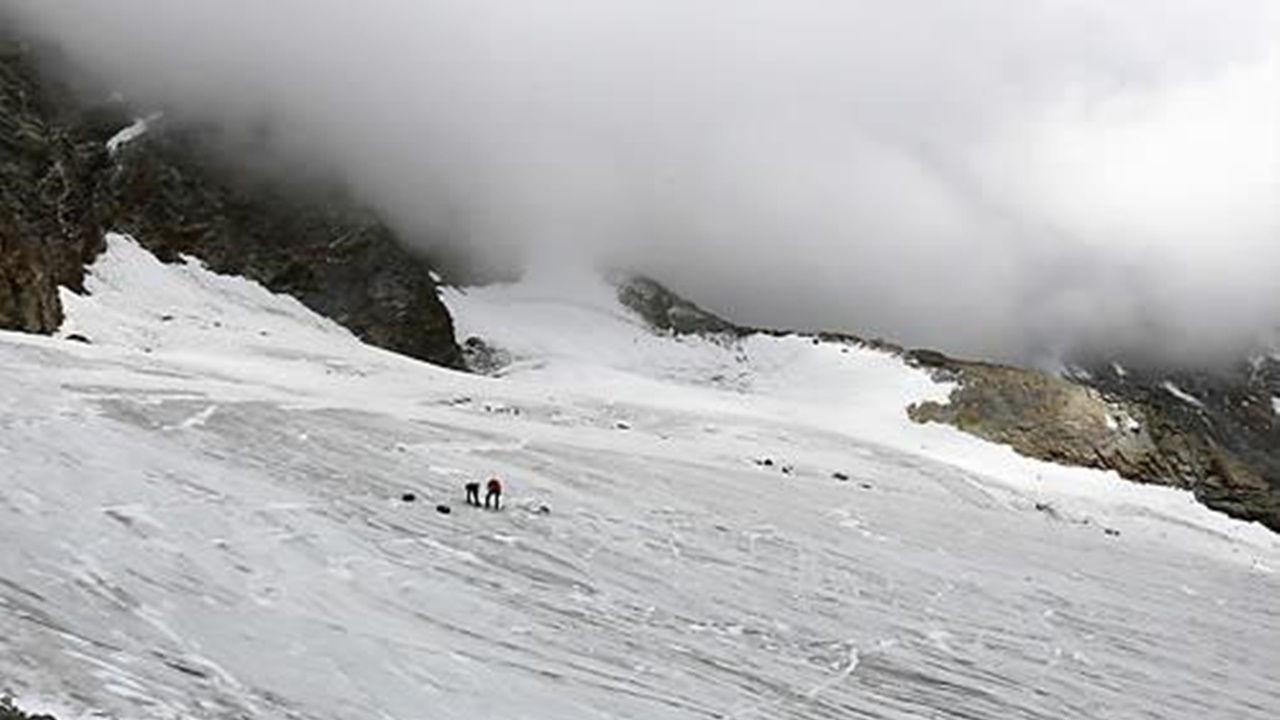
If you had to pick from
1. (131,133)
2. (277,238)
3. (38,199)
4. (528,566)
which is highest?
(131,133)

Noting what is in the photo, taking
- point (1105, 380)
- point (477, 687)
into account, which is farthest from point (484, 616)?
point (1105, 380)

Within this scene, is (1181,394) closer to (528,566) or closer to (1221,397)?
(1221,397)

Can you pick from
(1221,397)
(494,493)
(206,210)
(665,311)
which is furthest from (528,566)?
(1221,397)

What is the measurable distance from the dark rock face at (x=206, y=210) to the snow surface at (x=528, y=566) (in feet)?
45.2

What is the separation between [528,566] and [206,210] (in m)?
46.9

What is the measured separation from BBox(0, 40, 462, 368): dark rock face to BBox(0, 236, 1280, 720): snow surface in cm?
1379

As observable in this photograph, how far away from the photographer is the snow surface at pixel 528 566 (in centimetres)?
1429

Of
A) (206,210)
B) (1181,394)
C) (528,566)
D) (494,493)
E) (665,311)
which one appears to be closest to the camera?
(528,566)

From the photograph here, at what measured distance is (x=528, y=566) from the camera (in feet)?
67.5

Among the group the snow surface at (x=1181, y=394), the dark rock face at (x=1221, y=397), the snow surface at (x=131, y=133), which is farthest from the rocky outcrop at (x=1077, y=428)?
the snow surface at (x=1181, y=394)

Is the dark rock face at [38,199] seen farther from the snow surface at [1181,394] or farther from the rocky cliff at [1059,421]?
the snow surface at [1181,394]

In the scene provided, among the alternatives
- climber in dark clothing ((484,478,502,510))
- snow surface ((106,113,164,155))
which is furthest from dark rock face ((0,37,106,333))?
climber in dark clothing ((484,478,502,510))

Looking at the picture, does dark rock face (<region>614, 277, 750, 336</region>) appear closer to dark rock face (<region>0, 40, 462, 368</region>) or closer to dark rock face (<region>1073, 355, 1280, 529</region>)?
dark rock face (<region>0, 40, 462, 368</region>)

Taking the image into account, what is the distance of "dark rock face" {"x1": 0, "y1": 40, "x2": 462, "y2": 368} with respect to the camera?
57.5 metres
